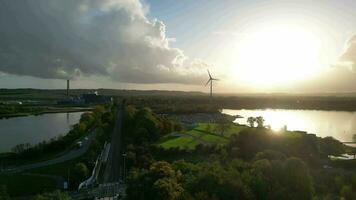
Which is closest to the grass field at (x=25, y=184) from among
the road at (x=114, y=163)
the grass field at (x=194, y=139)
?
the road at (x=114, y=163)

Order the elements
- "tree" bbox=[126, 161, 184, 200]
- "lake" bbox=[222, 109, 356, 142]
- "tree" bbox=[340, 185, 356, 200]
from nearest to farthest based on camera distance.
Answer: "tree" bbox=[126, 161, 184, 200], "tree" bbox=[340, 185, 356, 200], "lake" bbox=[222, 109, 356, 142]

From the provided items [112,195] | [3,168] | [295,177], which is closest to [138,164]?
[112,195]

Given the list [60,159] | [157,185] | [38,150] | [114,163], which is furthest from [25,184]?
[157,185]

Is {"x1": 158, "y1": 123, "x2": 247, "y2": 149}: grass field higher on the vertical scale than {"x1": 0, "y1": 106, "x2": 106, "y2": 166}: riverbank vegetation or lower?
higher

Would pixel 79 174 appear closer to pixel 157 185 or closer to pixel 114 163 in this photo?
pixel 114 163

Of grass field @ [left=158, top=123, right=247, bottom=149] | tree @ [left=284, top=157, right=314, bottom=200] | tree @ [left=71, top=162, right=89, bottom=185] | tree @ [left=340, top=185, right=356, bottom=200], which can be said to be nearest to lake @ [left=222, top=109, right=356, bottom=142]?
grass field @ [left=158, top=123, right=247, bottom=149]

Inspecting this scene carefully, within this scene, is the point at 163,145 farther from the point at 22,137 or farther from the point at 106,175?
the point at 22,137

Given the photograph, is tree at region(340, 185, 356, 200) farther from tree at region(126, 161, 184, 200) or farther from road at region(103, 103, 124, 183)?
road at region(103, 103, 124, 183)

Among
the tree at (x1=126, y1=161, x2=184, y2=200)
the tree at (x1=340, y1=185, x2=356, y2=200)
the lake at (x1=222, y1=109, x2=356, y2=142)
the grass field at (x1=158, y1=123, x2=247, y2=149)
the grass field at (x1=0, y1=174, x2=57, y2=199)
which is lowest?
the grass field at (x1=0, y1=174, x2=57, y2=199)

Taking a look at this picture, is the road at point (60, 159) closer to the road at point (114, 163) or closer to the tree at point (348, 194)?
the road at point (114, 163)

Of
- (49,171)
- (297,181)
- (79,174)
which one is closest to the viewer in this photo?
(297,181)
